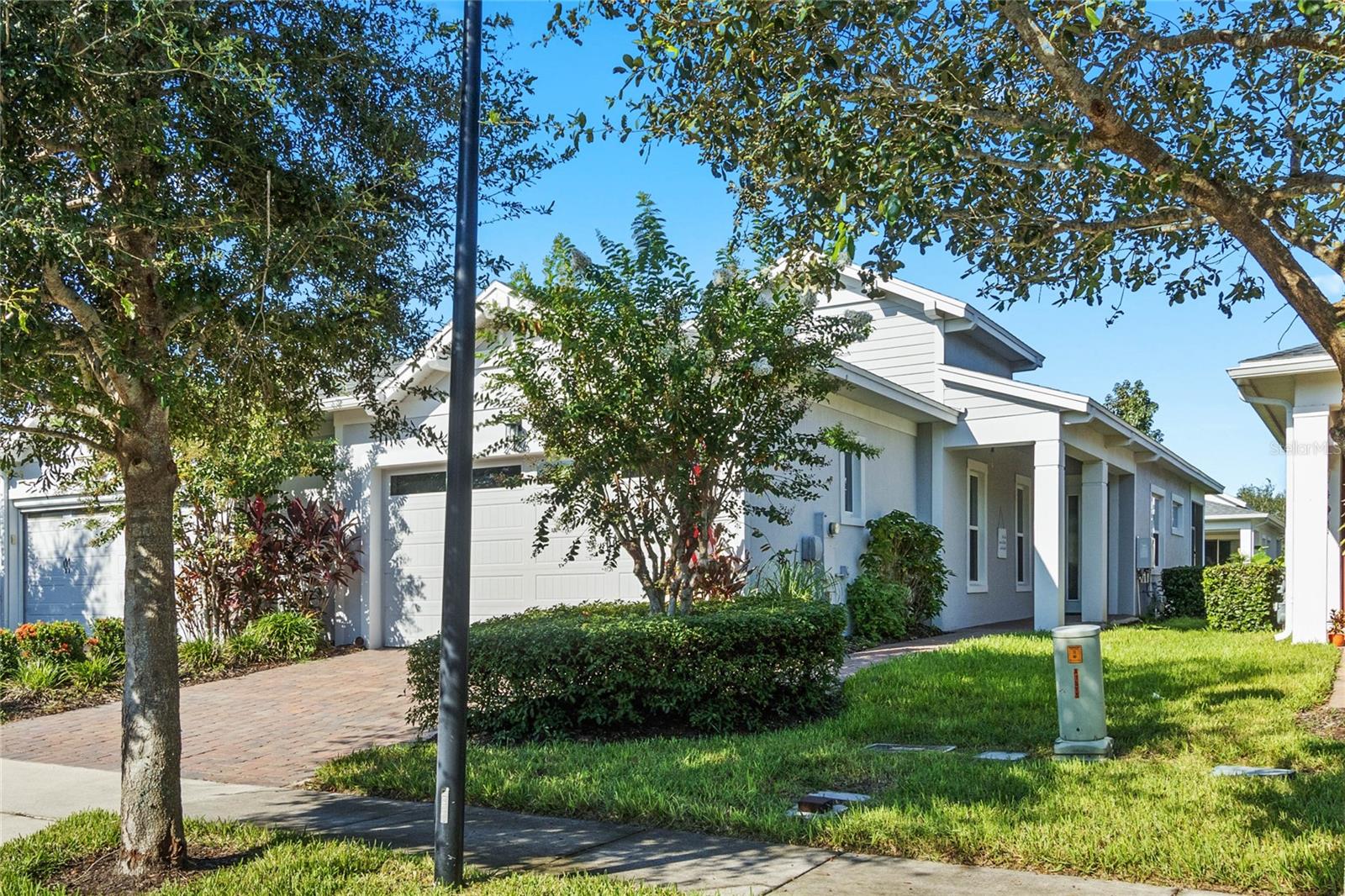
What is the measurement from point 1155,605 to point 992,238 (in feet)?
51.6

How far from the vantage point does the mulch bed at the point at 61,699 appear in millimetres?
11477

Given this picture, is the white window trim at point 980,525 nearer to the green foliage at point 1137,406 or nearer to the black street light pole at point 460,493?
the black street light pole at point 460,493

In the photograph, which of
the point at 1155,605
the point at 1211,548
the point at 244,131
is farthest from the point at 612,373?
the point at 1211,548

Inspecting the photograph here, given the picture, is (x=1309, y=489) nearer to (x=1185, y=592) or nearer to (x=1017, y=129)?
(x=1185, y=592)

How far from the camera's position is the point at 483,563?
14477 millimetres

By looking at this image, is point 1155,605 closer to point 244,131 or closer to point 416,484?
point 416,484

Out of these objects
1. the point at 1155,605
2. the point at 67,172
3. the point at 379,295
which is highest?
the point at 67,172

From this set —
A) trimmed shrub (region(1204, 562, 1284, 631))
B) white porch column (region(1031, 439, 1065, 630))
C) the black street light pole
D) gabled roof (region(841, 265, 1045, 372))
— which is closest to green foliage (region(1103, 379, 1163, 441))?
gabled roof (region(841, 265, 1045, 372))

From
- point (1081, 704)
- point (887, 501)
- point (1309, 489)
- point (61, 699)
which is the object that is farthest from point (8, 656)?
point (1309, 489)

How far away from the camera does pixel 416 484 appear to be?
15.1 m

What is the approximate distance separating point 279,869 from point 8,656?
9.63m

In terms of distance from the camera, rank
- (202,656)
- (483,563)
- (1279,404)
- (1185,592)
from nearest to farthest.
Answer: (202,656)
(483,563)
(1279,404)
(1185,592)

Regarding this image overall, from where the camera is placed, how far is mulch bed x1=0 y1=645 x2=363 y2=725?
1148cm

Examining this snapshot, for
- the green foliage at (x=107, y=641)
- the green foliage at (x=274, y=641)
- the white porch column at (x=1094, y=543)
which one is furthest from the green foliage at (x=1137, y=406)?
the green foliage at (x=107, y=641)
